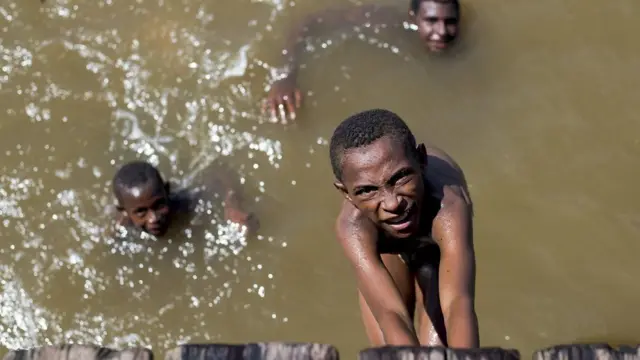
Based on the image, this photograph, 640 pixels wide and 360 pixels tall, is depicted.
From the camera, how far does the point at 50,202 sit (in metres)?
4.64

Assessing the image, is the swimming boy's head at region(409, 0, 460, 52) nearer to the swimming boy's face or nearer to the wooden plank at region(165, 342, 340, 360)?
the swimming boy's face

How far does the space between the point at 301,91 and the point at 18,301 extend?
2134mm

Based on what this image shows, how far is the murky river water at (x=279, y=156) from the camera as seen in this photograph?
4.32 m

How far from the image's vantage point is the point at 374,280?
256 cm

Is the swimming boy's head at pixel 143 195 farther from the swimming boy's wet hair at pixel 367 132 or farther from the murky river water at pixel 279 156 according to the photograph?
the swimming boy's wet hair at pixel 367 132

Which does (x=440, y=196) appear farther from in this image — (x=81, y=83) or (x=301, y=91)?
(x=81, y=83)

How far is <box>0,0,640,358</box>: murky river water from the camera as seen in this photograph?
432 centimetres

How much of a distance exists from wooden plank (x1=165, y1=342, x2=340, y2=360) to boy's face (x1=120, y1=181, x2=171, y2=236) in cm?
277

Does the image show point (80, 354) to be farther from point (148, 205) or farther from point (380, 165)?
point (148, 205)

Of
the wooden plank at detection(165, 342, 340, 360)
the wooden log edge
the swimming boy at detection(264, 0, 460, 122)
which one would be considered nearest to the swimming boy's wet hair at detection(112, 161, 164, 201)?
the swimming boy at detection(264, 0, 460, 122)

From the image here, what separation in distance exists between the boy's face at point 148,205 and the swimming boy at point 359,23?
93 cm

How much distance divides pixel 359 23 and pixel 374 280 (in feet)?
8.91

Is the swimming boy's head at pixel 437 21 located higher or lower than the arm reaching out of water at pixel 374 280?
higher

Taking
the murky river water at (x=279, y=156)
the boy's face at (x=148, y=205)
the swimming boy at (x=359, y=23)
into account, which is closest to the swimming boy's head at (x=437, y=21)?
the swimming boy at (x=359, y=23)
